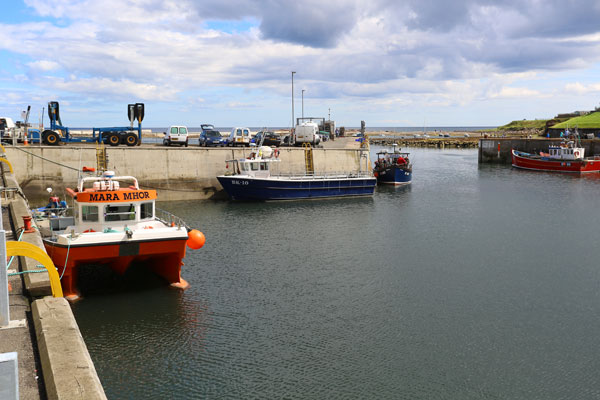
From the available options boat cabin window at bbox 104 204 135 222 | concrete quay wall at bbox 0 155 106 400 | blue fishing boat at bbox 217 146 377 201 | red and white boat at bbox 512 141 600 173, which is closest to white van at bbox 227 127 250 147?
blue fishing boat at bbox 217 146 377 201

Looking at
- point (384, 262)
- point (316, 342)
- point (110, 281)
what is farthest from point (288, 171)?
point (316, 342)

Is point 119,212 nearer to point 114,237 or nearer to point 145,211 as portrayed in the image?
point 145,211

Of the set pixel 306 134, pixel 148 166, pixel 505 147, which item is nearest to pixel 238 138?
pixel 306 134

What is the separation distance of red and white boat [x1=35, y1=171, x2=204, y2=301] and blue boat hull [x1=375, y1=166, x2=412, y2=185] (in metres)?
34.0

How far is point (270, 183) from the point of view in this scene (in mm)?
38875

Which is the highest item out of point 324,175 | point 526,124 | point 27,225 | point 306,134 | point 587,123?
point 526,124

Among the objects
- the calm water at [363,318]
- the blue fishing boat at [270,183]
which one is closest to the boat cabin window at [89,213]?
the calm water at [363,318]

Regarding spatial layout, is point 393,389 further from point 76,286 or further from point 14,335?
point 76,286

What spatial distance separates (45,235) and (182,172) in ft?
69.4

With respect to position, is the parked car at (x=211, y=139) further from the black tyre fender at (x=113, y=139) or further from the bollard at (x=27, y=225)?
the bollard at (x=27, y=225)

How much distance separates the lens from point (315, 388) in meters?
12.1

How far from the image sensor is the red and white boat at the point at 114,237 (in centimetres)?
1664

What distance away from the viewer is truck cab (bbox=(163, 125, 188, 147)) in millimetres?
44062

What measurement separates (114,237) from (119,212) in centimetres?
162
